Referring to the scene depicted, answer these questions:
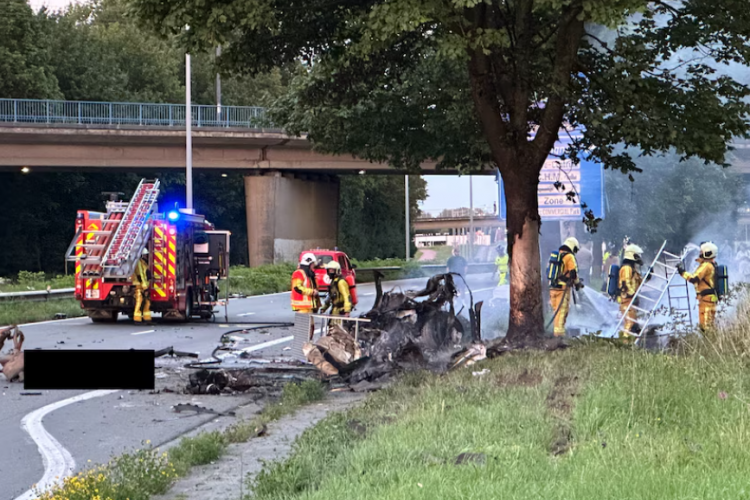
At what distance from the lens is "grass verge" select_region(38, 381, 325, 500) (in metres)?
5.88

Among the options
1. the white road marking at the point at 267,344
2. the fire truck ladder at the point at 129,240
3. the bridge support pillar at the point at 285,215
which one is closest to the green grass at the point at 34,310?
the fire truck ladder at the point at 129,240

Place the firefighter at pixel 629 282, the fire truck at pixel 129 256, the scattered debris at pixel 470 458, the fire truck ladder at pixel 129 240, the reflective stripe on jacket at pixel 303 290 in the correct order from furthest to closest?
the fire truck at pixel 129 256
the fire truck ladder at pixel 129 240
the firefighter at pixel 629 282
the reflective stripe on jacket at pixel 303 290
the scattered debris at pixel 470 458

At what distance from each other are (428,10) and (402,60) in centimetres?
543

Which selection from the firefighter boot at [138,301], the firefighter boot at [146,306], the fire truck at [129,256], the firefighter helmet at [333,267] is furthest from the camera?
the firefighter boot at [146,306]

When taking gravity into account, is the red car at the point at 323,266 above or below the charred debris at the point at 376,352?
above

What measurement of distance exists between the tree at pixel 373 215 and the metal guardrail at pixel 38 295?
4369 cm

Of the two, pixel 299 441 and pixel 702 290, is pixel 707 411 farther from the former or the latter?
pixel 702 290

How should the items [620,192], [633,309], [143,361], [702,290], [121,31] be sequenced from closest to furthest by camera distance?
[143,361] < [702,290] < [633,309] < [620,192] < [121,31]

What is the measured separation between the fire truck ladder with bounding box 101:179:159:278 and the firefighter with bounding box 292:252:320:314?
6820 mm

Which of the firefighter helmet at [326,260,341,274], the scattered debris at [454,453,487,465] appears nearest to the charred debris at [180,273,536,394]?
the firefighter helmet at [326,260,341,274]

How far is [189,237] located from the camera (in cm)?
2217

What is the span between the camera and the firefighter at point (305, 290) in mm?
14367

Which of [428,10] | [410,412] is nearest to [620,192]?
[428,10]

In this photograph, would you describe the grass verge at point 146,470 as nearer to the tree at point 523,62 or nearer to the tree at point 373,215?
the tree at point 523,62
